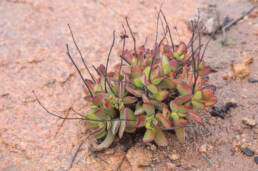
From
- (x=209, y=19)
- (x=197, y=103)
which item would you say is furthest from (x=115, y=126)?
(x=209, y=19)

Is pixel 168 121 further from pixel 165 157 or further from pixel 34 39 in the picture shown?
pixel 34 39

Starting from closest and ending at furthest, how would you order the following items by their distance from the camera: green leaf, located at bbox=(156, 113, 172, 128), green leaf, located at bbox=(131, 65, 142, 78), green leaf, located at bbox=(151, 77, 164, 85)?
green leaf, located at bbox=(156, 113, 172, 128)
green leaf, located at bbox=(151, 77, 164, 85)
green leaf, located at bbox=(131, 65, 142, 78)

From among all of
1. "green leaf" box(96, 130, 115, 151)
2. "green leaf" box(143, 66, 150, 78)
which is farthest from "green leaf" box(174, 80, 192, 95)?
"green leaf" box(96, 130, 115, 151)

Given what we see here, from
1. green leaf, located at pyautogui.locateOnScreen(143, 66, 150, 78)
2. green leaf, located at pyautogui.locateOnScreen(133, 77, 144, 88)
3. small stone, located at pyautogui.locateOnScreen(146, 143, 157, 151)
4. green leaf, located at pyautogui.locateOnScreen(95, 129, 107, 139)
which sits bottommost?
small stone, located at pyautogui.locateOnScreen(146, 143, 157, 151)

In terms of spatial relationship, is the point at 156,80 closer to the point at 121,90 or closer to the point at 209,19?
Answer: the point at 121,90

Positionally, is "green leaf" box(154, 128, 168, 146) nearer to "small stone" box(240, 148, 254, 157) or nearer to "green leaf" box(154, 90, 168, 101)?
"green leaf" box(154, 90, 168, 101)

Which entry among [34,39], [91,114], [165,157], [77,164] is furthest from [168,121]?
[34,39]
